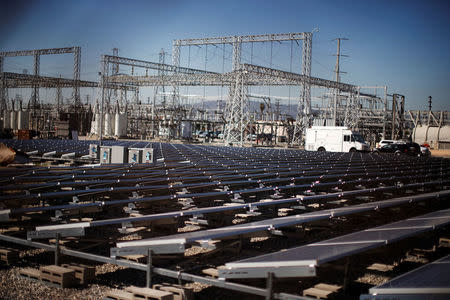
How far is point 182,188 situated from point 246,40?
4540 cm

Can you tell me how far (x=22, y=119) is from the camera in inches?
2426

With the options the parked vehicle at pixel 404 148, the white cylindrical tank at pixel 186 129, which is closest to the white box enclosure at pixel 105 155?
the parked vehicle at pixel 404 148

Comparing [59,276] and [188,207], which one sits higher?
[188,207]

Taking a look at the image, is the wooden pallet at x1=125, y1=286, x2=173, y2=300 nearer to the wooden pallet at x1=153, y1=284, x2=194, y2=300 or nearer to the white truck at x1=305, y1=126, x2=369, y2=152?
the wooden pallet at x1=153, y1=284, x2=194, y2=300

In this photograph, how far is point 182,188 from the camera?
10.2 meters

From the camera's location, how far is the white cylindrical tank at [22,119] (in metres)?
61.5

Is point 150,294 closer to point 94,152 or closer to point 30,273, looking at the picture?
point 30,273

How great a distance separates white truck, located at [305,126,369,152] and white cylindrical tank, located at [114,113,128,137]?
2641cm

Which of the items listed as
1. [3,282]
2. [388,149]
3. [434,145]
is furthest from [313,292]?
[434,145]

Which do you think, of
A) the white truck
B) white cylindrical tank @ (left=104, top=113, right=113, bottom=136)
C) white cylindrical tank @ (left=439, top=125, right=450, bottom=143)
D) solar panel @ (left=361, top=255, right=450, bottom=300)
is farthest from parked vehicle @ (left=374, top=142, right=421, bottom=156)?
solar panel @ (left=361, top=255, right=450, bottom=300)

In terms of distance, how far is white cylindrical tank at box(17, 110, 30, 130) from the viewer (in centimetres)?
6147

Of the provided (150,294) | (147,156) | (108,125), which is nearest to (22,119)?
(108,125)

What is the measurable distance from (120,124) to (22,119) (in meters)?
12.6

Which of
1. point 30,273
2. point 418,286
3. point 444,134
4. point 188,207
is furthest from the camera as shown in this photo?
point 444,134
